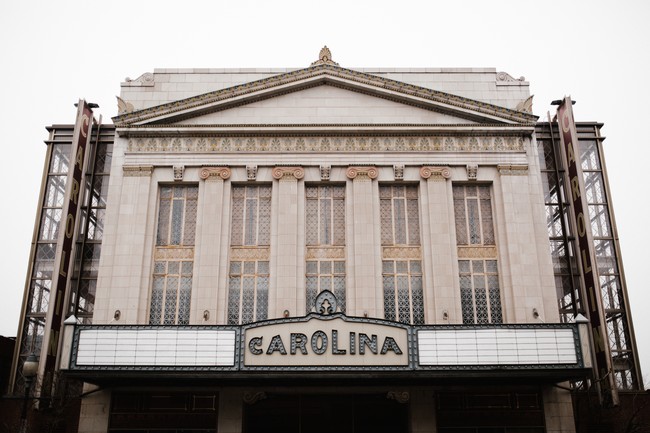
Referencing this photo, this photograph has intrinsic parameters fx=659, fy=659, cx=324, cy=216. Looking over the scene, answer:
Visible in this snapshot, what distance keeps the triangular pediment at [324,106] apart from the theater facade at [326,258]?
87 mm

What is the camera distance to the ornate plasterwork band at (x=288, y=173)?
89.9 ft

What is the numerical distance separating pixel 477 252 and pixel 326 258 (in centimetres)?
613

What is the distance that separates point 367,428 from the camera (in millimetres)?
24406

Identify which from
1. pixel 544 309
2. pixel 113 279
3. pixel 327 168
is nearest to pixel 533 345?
pixel 544 309

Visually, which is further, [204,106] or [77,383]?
[204,106]

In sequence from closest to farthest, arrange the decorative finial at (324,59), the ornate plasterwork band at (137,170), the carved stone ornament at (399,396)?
1. the carved stone ornament at (399,396)
2. the ornate plasterwork band at (137,170)
3. the decorative finial at (324,59)

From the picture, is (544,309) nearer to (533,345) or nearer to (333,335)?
(533,345)

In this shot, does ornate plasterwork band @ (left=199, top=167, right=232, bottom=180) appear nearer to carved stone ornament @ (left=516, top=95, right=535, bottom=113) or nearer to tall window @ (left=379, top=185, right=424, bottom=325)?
tall window @ (left=379, top=185, right=424, bottom=325)

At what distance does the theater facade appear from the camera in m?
22.3

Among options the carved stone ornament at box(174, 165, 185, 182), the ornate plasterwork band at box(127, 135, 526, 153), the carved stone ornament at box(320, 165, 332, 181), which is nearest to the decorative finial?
the ornate plasterwork band at box(127, 135, 526, 153)

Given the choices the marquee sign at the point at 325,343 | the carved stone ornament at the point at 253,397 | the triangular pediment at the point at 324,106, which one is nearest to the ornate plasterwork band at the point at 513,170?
the triangular pediment at the point at 324,106

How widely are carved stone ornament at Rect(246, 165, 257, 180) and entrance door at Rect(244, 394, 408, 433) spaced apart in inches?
350

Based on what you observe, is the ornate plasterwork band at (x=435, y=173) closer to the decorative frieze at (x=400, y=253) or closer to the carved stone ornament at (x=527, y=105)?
the decorative frieze at (x=400, y=253)

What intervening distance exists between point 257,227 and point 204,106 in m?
5.73
